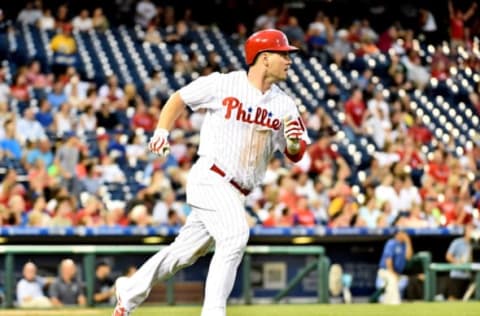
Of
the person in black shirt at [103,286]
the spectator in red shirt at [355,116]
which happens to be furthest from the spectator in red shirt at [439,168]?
the person in black shirt at [103,286]

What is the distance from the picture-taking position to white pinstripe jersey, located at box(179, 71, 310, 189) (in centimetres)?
748

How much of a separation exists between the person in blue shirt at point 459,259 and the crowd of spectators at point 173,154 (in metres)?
0.85

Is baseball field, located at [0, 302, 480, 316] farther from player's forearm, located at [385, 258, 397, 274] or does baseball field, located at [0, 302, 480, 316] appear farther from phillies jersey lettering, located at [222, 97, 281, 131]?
phillies jersey lettering, located at [222, 97, 281, 131]

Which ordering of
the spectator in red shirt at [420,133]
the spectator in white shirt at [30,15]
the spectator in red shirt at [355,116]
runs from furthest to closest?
the spectator in red shirt at [420,133] < the spectator in white shirt at [30,15] < the spectator in red shirt at [355,116]

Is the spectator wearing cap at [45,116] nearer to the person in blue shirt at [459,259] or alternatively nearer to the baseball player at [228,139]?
the person in blue shirt at [459,259]

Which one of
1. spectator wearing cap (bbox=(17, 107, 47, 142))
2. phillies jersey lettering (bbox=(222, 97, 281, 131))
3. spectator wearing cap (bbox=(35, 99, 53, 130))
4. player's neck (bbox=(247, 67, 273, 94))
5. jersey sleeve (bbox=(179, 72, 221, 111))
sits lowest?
phillies jersey lettering (bbox=(222, 97, 281, 131))

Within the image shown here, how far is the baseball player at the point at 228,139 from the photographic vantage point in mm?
7434

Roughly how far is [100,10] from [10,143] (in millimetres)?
6291

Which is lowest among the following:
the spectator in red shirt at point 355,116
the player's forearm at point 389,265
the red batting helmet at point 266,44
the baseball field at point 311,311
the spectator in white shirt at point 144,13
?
the baseball field at point 311,311

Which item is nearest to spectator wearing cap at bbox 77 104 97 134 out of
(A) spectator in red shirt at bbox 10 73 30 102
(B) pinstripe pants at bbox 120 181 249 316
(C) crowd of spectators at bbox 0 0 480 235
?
(C) crowd of spectators at bbox 0 0 480 235

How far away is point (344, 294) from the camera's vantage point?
47.6ft

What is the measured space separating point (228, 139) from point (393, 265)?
7317 mm

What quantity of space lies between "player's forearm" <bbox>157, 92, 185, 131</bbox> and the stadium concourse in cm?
653

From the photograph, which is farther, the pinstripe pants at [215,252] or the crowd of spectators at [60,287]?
the crowd of spectators at [60,287]
